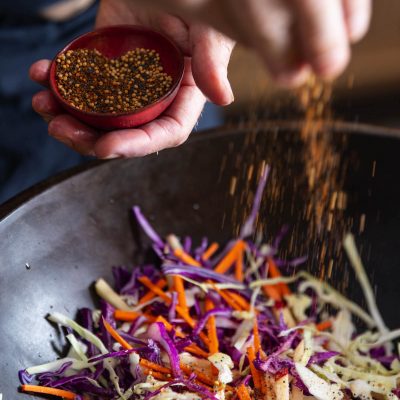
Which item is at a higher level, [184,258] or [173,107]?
[173,107]

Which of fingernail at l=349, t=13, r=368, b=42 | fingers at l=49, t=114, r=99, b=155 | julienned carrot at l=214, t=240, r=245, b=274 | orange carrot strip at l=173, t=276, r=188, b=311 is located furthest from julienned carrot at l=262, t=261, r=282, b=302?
fingernail at l=349, t=13, r=368, b=42

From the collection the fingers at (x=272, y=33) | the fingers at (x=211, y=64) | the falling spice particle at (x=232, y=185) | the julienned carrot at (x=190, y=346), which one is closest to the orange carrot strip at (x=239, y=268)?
the falling spice particle at (x=232, y=185)

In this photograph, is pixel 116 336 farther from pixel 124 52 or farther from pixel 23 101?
pixel 23 101

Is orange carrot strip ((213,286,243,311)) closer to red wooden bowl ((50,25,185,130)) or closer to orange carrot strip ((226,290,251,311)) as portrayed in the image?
orange carrot strip ((226,290,251,311))

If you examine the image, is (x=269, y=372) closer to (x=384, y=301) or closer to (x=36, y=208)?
(x=384, y=301)

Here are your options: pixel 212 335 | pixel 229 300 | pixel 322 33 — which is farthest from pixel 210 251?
pixel 322 33

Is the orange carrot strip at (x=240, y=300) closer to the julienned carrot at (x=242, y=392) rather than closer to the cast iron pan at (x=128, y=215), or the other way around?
the cast iron pan at (x=128, y=215)
